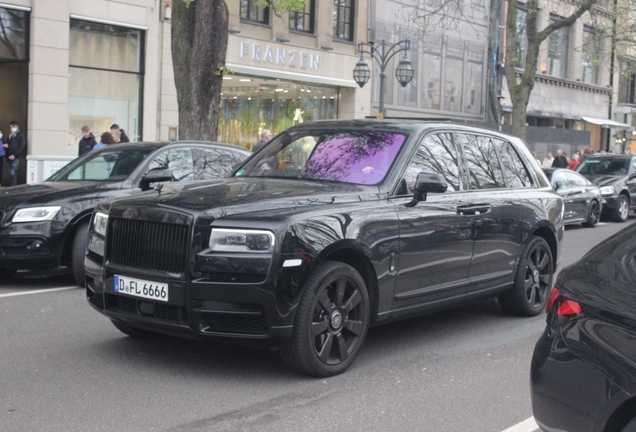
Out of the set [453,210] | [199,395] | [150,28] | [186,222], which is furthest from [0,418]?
[150,28]

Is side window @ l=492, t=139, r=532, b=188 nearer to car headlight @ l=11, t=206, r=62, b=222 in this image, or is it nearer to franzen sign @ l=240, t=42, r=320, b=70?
car headlight @ l=11, t=206, r=62, b=222

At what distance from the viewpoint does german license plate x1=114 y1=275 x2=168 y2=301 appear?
5379mm

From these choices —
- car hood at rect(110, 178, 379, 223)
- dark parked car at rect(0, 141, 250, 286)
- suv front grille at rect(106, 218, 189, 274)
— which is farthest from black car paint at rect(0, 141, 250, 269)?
suv front grille at rect(106, 218, 189, 274)

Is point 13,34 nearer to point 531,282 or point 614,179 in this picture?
point 531,282

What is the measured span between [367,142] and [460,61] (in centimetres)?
2955

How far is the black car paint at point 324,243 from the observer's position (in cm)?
525

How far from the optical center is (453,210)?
676cm

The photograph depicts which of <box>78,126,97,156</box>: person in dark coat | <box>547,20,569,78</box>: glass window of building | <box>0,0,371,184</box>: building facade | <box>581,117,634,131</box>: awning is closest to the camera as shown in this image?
<box>78,126,97,156</box>: person in dark coat

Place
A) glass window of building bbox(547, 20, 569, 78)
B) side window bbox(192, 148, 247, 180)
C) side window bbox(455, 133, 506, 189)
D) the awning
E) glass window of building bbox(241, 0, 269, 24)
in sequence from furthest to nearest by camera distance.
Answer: the awning → glass window of building bbox(547, 20, 569, 78) → glass window of building bbox(241, 0, 269, 24) → side window bbox(192, 148, 247, 180) → side window bbox(455, 133, 506, 189)

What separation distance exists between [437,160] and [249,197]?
1.94m

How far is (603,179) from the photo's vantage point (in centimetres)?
2227

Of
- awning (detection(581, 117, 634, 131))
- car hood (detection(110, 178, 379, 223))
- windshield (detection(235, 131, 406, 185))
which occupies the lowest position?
car hood (detection(110, 178, 379, 223))

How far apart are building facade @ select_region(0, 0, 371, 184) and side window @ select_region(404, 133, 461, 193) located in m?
14.4

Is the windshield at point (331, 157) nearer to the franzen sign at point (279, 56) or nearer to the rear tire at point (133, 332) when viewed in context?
the rear tire at point (133, 332)
